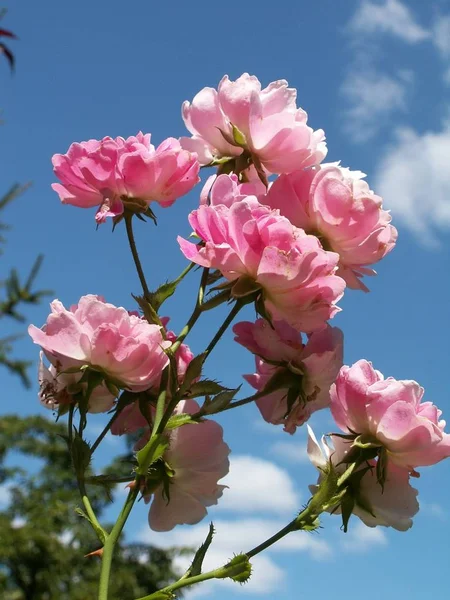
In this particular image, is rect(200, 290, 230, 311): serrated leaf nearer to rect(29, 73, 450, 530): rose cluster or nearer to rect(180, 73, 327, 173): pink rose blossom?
rect(29, 73, 450, 530): rose cluster

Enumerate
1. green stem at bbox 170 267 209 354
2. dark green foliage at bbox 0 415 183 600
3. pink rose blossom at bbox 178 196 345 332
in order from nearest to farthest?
pink rose blossom at bbox 178 196 345 332, green stem at bbox 170 267 209 354, dark green foliage at bbox 0 415 183 600

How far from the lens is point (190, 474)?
1.08 m

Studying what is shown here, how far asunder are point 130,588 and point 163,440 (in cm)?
1047

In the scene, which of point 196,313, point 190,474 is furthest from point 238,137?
point 190,474

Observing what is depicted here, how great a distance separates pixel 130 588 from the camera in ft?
34.9

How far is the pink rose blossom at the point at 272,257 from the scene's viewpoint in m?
0.90

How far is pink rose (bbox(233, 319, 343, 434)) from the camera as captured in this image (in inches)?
40.4

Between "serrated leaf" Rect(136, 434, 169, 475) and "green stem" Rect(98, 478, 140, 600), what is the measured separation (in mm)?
20

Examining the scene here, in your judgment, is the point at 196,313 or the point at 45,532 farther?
the point at 45,532

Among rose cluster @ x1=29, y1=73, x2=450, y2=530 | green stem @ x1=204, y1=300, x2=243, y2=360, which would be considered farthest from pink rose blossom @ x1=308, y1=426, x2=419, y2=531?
green stem @ x1=204, y1=300, x2=243, y2=360

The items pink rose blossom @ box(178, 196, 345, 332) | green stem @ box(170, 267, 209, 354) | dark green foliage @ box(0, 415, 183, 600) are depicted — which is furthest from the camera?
dark green foliage @ box(0, 415, 183, 600)

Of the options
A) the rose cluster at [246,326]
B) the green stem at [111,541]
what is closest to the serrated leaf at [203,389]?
the rose cluster at [246,326]

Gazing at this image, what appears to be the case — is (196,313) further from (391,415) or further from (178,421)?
(391,415)

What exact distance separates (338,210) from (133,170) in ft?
0.92
